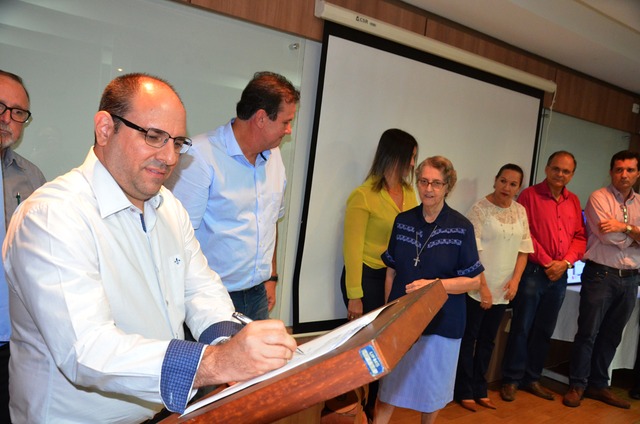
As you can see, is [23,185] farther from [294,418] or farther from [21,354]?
[294,418]

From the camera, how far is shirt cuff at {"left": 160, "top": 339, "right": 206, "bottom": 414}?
38.5 inches

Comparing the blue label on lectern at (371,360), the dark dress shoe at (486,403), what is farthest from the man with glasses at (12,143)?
the dark dress shoe at (486,403)

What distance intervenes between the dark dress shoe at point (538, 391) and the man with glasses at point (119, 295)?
3.44 m

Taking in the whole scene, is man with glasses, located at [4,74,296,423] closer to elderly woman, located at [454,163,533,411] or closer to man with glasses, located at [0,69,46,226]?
man with glasses, located at [0,69,46,226]

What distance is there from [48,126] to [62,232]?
1462 mm

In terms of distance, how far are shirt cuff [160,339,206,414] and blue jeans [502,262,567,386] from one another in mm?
3411

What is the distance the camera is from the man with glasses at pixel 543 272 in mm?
3920

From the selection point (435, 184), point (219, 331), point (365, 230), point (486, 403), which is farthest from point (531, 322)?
point (219, 331)

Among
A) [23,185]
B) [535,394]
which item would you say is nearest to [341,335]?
[23,185]

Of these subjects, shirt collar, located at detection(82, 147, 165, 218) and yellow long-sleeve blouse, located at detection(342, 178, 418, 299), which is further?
yellow long-sleeve blouse, located at detection(342, 178, 418, 299)

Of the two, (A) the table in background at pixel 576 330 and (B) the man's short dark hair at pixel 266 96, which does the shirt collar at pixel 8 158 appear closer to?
(B) the man's short dark hair at pixel 266 96

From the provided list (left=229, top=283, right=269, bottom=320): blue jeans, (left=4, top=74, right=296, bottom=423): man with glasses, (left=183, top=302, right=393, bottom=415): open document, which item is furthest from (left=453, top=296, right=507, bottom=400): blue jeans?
(left=183, top=302, right=393, bottom=415): open document

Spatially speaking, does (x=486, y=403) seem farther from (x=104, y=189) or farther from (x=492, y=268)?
(x=104, y=189)

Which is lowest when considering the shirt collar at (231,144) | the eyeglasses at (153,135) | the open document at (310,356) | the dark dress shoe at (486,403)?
the dark dress shoe at (486,403)
